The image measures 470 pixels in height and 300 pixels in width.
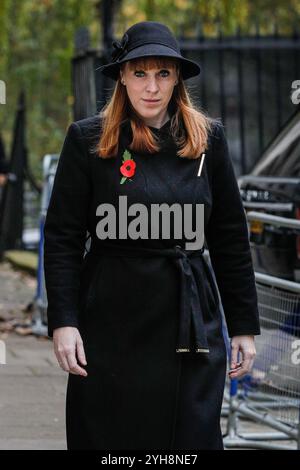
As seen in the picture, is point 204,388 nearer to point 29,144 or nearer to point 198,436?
point 198,436

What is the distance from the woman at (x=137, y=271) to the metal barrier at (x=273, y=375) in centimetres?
187

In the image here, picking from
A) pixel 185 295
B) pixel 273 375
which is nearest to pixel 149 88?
pixel 185 295

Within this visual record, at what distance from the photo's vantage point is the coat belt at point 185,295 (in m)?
4.31

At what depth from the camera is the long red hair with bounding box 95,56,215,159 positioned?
436cm

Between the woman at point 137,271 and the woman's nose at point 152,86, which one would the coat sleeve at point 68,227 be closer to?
the woman at point 137,271

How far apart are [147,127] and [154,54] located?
0.82ft

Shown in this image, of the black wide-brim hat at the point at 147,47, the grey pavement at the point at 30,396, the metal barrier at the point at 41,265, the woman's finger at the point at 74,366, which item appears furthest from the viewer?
the metal barrier at the point at 41,265

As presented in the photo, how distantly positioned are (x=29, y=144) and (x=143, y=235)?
29.7 m

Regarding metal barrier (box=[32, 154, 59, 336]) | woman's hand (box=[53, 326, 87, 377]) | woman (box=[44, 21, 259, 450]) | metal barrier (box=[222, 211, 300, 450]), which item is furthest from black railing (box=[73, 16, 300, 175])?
woman's hand (box=[53, 326, 87, 377])

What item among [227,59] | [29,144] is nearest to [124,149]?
[227,59]

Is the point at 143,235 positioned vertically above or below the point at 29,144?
below

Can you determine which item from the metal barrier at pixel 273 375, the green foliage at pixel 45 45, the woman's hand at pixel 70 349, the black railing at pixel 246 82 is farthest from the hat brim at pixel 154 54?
the green foliage at pixel 45 45

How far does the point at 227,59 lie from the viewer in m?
12.8
